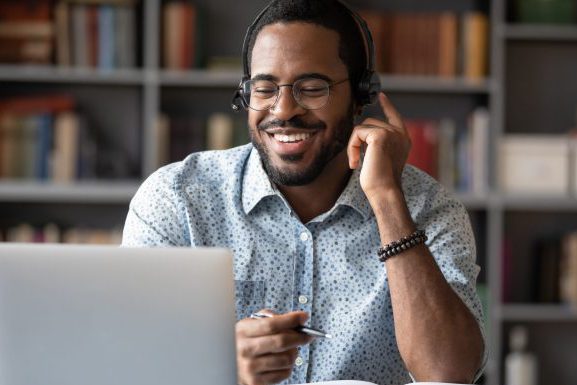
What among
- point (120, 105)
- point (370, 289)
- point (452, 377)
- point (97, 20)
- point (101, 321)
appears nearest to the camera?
point (101, 321)

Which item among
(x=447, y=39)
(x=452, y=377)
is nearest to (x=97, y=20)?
(x=447, y=39)

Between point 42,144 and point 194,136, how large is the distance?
53 cm

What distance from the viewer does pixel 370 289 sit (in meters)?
1.68

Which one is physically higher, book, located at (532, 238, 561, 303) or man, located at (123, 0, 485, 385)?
man, located at (123, 0, 485, 385)

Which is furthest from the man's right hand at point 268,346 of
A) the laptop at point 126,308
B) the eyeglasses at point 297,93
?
the eyeglasses at point 297,93

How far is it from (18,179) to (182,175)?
1838 millimetres

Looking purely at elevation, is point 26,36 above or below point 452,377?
above

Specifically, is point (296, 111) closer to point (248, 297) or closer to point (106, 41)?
point (248, 297)

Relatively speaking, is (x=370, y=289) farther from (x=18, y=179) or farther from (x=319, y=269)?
(x=18, y=179)

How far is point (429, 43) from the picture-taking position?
3486 millimetres

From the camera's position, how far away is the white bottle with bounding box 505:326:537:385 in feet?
11.6

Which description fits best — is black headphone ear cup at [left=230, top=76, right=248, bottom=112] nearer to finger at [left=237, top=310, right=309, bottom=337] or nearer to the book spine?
finger at [left=237, top=310, right=309, bottom=337]

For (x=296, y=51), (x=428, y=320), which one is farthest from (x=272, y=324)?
(x=296, y=51)

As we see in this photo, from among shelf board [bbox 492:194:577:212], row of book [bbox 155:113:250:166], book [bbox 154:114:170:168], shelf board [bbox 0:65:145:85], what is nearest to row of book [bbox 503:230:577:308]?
shelf board [bbox 492:194:577:212]
